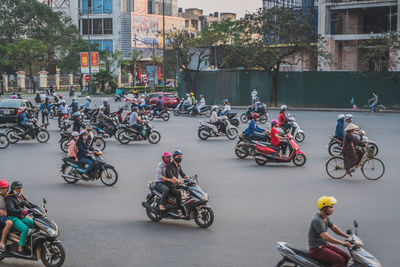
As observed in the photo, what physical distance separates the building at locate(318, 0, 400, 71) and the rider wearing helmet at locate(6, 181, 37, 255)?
48.0 metres

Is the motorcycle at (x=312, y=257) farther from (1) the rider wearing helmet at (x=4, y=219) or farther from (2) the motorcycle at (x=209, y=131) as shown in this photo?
(2) the motorcycle at (x=209, y=131)

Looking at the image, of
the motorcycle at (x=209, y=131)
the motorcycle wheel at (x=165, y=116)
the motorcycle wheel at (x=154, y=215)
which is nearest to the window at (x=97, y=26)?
the motorcycle wheel at (x=165, y=116)

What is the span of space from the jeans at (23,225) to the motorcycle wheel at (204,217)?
10.6 ft

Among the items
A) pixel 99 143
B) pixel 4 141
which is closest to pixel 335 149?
pixel 99 143

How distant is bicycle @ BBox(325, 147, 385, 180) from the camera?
15.4 meters

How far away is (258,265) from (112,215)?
4182 mm

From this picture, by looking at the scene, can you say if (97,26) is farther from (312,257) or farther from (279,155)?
(312,257)

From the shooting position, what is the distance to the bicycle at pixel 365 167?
1541 cm

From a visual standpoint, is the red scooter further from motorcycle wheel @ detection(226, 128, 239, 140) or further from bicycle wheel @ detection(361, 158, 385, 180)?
motorcycle wheel @ detection(226, 128, 239, 140)

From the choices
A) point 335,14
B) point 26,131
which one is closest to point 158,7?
point 335,14

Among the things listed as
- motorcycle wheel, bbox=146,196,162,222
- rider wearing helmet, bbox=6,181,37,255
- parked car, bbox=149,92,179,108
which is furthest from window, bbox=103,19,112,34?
rider wearing helmet, bbox=6,181,37,255

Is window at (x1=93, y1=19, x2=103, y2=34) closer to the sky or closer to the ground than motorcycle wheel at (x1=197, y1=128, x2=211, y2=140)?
closer to the sky

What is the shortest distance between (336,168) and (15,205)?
935 cm

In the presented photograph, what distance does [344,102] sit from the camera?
45.4m
